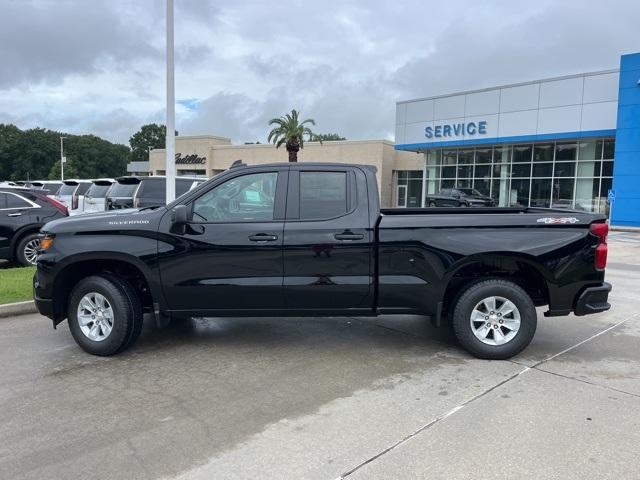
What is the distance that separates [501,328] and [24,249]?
345 inches

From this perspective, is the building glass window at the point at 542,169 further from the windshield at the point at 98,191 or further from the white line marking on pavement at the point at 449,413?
the white line marking on pavement at the point at 449,413

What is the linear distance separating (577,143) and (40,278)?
3125cm

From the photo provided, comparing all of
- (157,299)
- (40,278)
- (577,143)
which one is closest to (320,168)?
(157,299)

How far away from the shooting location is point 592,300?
5.17m

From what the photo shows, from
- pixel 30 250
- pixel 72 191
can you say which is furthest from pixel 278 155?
pixel 30 250

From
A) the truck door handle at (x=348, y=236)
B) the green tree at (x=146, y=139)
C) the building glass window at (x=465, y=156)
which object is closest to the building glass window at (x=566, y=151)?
the building glass window at (x=465, y=156)

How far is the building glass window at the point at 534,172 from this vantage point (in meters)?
30.0

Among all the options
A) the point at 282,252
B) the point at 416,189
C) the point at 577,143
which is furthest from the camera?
the point at 416,189

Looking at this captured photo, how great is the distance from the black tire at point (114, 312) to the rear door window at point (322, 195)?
188 centimetres

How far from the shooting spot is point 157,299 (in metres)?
5.18

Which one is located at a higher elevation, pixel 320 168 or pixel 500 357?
pixel 320 168

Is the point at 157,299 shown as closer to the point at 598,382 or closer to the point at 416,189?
the point at 598,382

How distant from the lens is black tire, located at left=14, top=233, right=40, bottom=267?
1002cm

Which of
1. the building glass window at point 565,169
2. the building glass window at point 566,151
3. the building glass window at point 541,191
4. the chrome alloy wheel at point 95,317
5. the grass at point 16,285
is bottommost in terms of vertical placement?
the grass at point 16,285
